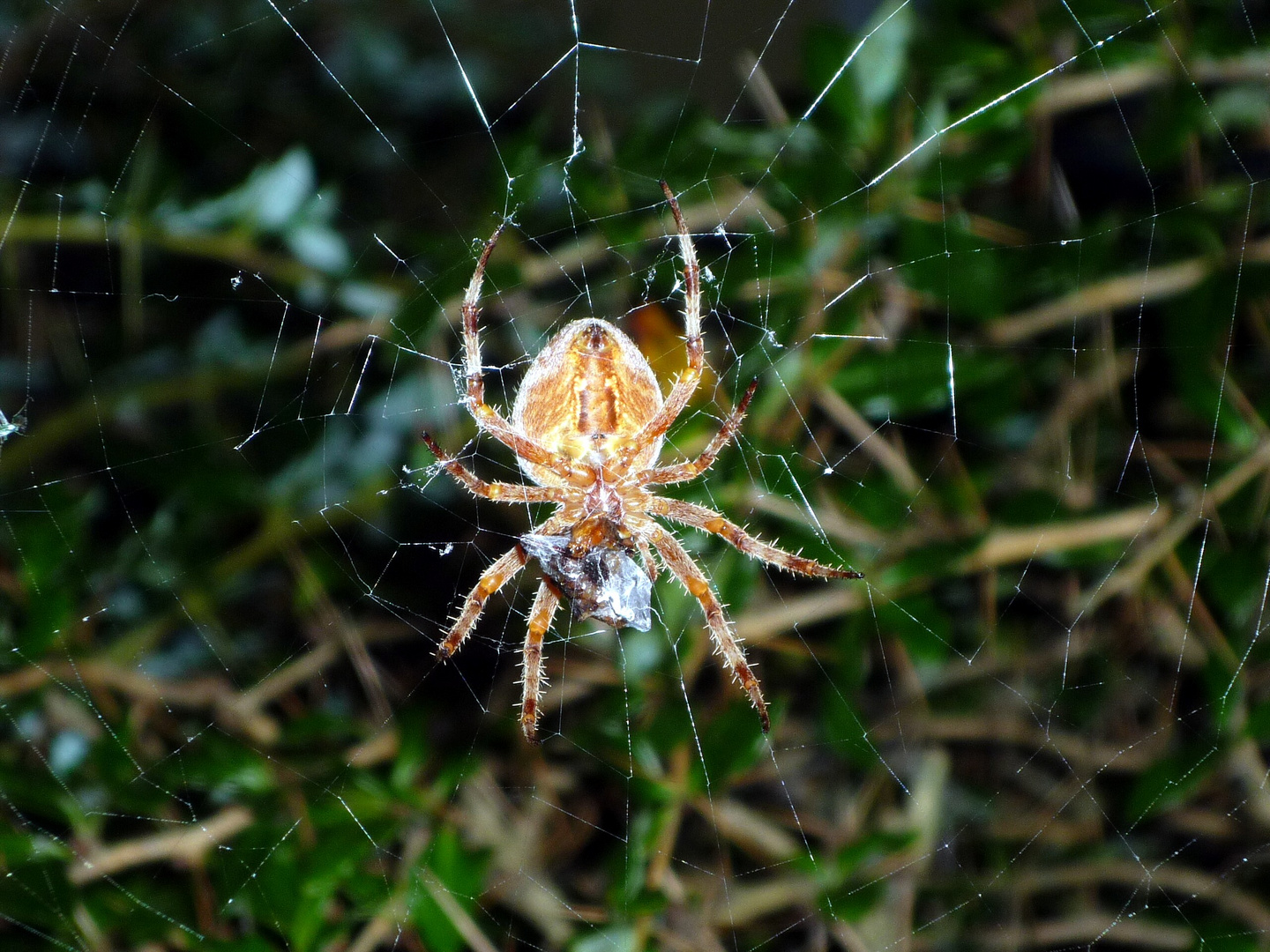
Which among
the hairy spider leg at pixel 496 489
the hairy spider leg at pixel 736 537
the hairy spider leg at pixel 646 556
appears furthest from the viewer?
the hairy spider leg at pixel 646 556

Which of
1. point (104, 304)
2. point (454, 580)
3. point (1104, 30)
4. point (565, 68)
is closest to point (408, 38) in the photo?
point (565, 68)

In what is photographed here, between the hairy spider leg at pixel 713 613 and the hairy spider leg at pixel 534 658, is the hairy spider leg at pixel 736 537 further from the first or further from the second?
the hairy spider leg at pixel 534 658

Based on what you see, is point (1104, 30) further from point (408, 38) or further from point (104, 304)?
point (104, 304)

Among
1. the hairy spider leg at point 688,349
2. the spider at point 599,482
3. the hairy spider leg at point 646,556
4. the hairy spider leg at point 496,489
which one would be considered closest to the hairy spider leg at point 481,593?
the spider at point 599,482

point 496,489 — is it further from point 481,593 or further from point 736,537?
point 736,537

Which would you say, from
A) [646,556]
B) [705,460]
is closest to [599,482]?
[646,556]
